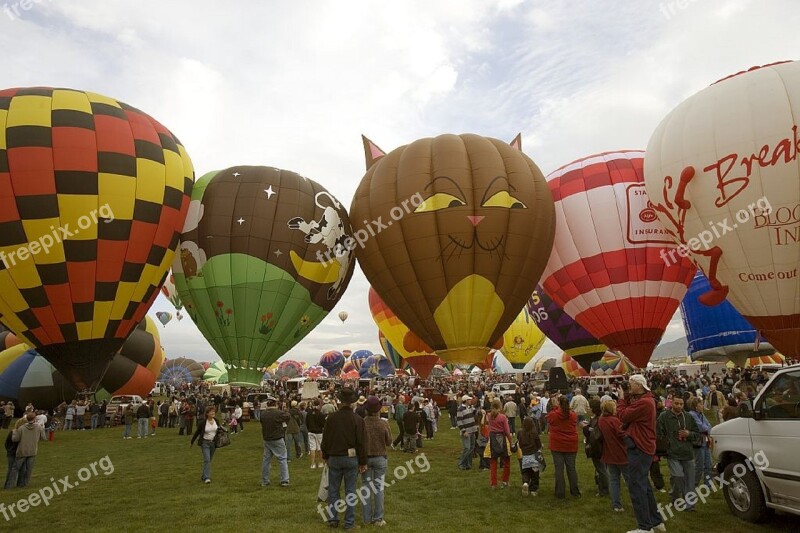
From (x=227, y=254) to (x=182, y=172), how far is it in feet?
10.9

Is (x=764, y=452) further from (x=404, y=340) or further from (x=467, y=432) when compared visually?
(x=404, y=340)

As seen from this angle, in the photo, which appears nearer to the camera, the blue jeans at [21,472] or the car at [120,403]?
the blue jeans at [21,472]

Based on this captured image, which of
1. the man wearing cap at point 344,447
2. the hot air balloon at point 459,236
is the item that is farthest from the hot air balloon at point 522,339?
the man wearing cap at point 344,447

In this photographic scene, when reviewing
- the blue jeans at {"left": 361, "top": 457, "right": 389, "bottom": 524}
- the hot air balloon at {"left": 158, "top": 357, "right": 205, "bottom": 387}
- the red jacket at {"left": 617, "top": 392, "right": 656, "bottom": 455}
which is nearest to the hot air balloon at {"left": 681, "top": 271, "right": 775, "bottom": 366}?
the red jacket at {"left": 617, "top": 392, "right": 656, "bottom": 455}

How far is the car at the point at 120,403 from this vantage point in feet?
80.5

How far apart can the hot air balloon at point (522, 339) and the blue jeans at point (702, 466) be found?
119 feet

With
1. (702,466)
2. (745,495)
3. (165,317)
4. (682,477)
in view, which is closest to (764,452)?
(745,495)

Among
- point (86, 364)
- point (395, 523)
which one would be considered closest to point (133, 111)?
point (86, 364)
